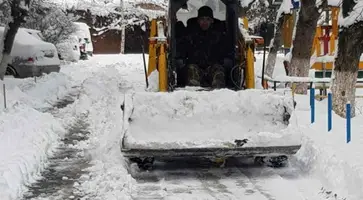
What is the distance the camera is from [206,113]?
26.8 feet

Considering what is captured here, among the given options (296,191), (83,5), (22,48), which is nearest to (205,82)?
(296,191)

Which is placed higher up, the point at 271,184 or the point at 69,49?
the point at 69,49

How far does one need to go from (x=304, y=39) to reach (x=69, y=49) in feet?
55.4

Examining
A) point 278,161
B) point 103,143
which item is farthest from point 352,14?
point 103,143

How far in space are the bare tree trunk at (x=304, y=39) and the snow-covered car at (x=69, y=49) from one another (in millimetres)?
16003

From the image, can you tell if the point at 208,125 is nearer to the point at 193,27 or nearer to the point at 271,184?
the point at 271,184

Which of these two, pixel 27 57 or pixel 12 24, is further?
pixel 27 57

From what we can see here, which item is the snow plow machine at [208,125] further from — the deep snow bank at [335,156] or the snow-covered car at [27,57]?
the snow-covered car at [27,57]

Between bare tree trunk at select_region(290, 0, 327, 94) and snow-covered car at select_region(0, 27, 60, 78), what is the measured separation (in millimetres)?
7145

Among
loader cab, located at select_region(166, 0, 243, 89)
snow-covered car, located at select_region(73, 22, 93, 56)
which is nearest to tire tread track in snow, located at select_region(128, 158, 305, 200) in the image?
loader cab, located at select_region(166, 0, 243, 89)

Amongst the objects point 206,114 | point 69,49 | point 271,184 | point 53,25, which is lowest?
point 271,184

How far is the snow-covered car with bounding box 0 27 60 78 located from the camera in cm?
1681

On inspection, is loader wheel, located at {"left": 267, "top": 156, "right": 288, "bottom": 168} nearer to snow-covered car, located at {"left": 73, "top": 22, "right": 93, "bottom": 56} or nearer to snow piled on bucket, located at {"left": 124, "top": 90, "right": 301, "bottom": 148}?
snow piled on bucket, located at {"left": 124, "top": 90, "right": 301, "bottom": 148}

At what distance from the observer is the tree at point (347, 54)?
10586 millimetres
